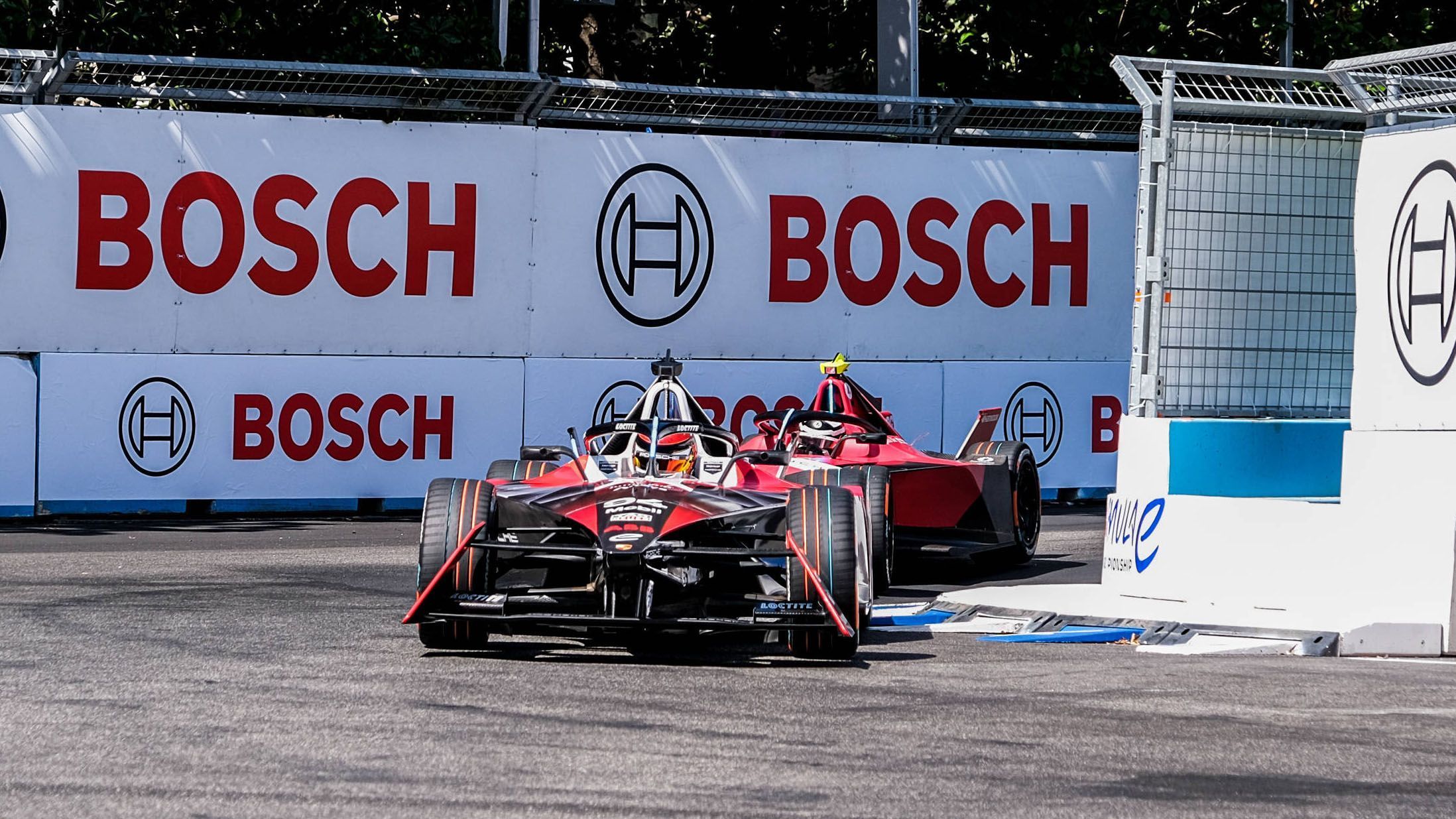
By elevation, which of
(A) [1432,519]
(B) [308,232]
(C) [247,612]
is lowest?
(C) [247,612]

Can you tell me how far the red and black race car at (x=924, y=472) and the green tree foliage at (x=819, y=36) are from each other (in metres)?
7.85

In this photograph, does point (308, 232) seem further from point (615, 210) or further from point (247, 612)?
point (247, 612)

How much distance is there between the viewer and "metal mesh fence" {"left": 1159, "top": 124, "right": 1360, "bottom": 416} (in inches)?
417

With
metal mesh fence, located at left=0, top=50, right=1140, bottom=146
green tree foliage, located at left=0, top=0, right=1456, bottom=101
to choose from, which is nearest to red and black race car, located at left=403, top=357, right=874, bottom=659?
metal mesh fence, located at left=0, top=50, right=1140, bottom=146

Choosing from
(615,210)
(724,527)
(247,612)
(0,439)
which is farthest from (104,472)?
(724,527)

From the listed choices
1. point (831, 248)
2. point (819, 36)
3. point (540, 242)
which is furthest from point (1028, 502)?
point (819, 36)

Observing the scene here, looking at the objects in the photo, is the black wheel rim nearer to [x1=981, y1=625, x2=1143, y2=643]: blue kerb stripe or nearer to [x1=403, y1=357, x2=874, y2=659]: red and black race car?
[x1=981, y1=625, x2=1143, y2=643]: blue kerb stripe

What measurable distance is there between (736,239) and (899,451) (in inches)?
221

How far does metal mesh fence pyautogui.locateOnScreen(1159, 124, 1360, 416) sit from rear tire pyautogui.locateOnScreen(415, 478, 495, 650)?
13.2ft

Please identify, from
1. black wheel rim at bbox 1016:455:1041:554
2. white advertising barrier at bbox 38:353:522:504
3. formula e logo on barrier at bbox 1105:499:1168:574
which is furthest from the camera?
white advertising barrier at bbox 38:353:522:504

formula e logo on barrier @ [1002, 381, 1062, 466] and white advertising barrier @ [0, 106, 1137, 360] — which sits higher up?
white advertising barrier @ [0, 106, 1137, 360]

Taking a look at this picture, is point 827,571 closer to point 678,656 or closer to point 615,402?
point 678,656

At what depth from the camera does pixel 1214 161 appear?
10.6 m

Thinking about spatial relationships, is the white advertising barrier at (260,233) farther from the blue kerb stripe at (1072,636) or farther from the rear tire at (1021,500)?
A: the blue kerb stripe at (1072,636)
